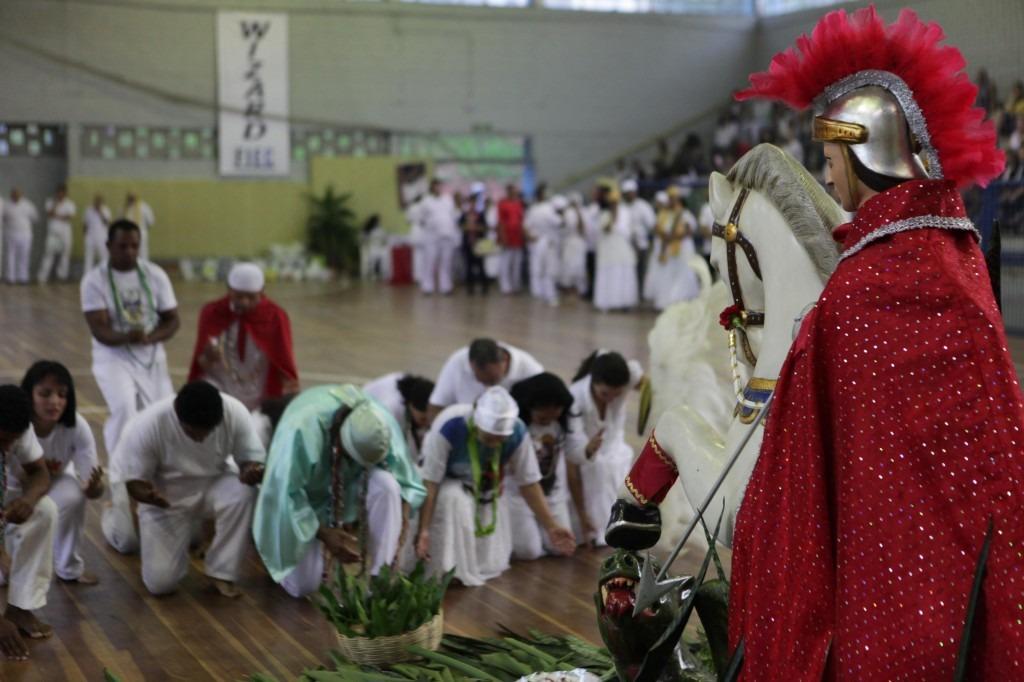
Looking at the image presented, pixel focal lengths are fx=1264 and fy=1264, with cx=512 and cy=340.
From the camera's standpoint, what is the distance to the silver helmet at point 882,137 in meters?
2.36

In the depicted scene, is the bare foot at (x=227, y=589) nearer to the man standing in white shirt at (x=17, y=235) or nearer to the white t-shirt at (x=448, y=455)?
the white t-shirt at (x=448, y=455)

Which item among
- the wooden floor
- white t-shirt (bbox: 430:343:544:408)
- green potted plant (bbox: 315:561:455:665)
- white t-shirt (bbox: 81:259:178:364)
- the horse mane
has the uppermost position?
the horse mane

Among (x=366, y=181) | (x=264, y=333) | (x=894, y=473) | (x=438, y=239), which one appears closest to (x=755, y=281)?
(x=894, y=473)

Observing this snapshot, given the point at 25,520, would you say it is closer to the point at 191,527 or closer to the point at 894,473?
the point at 191,527

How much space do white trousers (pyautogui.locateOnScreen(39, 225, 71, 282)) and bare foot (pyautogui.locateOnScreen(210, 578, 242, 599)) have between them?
16.0 metres

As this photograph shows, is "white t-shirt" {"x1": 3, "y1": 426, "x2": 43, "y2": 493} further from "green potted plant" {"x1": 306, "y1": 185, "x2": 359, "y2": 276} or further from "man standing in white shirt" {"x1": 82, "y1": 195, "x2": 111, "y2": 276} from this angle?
"green potted plant" {"x1": 306, "y1": 185, "x2": 359, "y2": 276}

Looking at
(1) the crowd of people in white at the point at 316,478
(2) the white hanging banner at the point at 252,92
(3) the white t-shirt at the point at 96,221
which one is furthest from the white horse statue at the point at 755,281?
(2) the white hanging banner at the point at 252,92

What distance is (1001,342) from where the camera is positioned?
222 cm

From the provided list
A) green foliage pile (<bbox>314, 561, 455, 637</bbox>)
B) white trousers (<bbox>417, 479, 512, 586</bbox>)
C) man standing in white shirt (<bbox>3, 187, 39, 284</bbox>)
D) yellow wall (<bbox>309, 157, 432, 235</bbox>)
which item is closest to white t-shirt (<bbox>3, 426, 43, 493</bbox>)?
green foliage pile (<bbox>314, 561, 455, 637</bbox>)

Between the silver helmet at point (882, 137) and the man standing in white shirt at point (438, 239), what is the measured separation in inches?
667

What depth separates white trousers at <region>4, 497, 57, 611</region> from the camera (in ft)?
15.4

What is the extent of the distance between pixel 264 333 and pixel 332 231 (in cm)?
1528

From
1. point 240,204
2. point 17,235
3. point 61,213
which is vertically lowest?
point 17,235

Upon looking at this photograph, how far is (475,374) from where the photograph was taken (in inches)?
236
